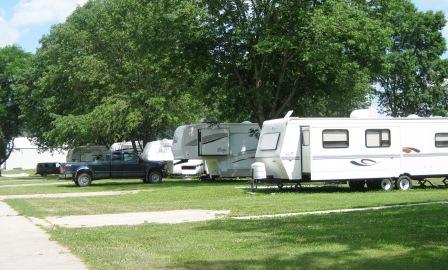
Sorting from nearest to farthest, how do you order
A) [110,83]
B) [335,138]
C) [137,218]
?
[137,218]
[335,138]
[110,83]

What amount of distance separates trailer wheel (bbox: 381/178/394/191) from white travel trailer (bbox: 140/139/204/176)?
17.1 meters

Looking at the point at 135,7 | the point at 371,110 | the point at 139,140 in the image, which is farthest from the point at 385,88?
the point at 371,110

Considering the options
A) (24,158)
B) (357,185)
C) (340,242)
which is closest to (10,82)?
(24,158)

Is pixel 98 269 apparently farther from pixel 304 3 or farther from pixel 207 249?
pixel 304 3

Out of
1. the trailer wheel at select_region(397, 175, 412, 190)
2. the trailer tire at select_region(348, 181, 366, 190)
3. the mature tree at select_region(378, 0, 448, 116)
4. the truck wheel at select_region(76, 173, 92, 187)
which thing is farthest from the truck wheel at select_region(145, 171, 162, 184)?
the mature tree at select_region(378, 0, 448, 116)

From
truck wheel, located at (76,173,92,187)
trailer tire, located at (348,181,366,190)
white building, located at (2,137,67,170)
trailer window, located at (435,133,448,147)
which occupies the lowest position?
trailer tire, located at (348,181,366,190)

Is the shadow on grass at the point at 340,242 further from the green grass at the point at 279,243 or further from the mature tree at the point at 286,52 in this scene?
the mature tree at the point at 286,52

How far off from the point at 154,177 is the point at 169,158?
6.64 metres

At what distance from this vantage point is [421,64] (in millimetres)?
52688

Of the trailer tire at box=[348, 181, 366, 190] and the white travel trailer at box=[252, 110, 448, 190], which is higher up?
the white travel trailer at box=[252, 110, 448, 190]

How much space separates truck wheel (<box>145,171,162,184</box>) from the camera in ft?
107

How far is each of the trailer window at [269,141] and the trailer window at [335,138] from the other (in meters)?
1.75

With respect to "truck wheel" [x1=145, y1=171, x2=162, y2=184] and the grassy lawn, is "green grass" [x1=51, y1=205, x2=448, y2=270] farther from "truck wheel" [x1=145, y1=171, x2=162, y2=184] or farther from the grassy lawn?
"truck wheel" [x1=145, y1=171, x2=162, y2=184]

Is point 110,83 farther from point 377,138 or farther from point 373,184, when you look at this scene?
point 377,138
